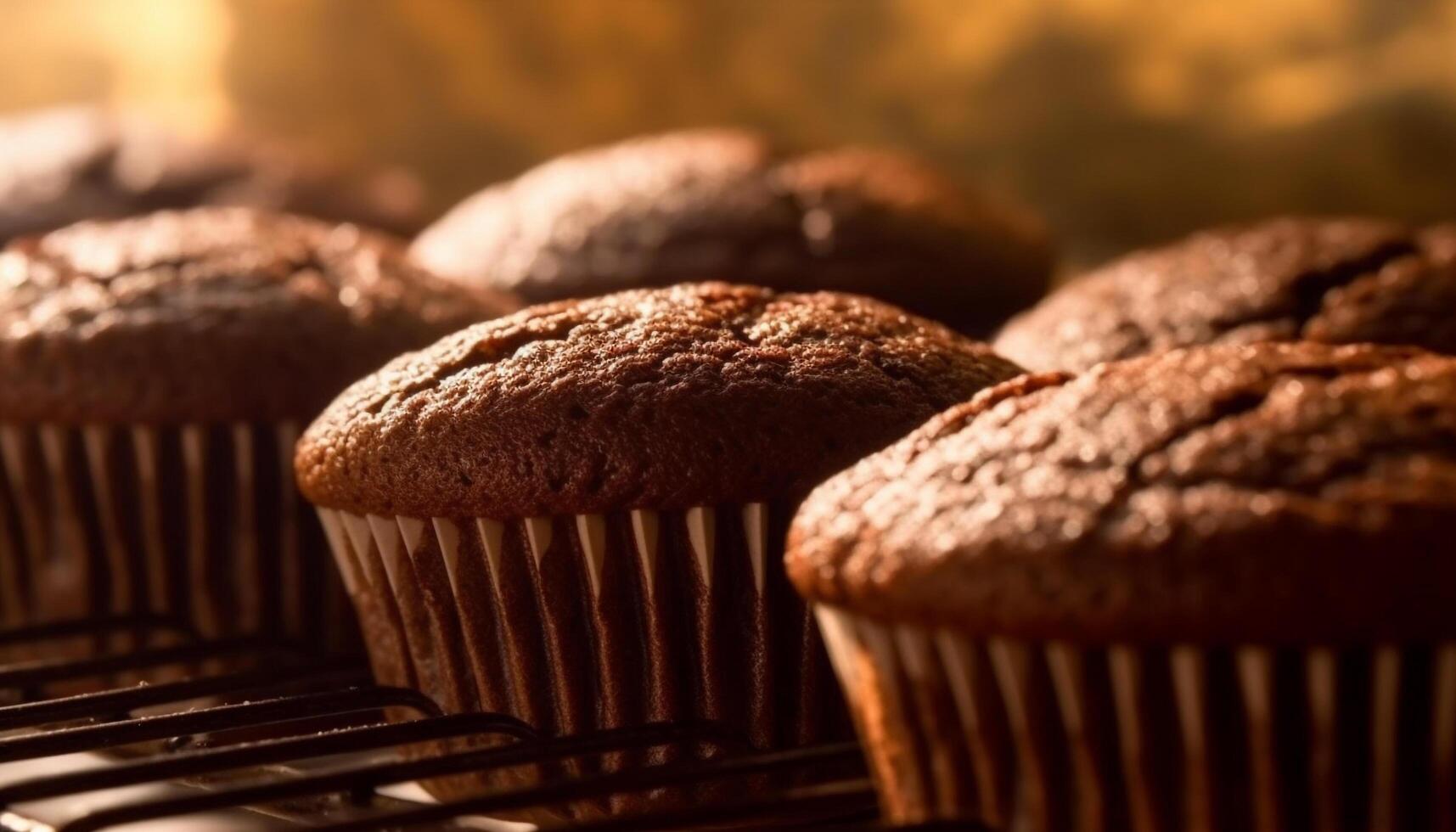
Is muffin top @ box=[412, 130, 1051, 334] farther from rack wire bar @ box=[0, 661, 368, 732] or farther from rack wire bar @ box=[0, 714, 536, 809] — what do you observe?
rack wire bar @ box=[0, 714, 536, 809]

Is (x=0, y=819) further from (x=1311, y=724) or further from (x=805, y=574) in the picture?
(x=1311, y=724)

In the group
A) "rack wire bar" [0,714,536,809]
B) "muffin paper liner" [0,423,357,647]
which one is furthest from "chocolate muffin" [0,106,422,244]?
"rack wire bar" [0,714,536,809]

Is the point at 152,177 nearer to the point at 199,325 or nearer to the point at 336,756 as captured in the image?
the point at 199,325

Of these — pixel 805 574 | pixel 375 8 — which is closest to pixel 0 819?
pixel 805 574

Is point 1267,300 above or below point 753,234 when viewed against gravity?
below

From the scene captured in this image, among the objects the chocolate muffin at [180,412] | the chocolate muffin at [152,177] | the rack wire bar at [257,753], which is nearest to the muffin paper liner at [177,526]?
the chocolate muffin at [180,412]

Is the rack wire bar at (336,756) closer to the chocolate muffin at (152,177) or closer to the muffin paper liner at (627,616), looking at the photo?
the muffin paper liner at (627,616)

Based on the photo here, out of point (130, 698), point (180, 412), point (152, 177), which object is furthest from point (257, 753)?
point (152, 177)
